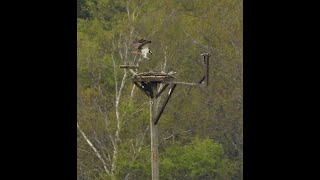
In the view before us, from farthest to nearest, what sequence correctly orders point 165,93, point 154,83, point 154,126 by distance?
point 165,93 → point 154,126 → point 154,83

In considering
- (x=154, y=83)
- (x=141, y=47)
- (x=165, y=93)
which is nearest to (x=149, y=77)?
(x=154, y=83)

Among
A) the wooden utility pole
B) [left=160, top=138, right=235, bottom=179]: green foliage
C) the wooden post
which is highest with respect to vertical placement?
the wooden utility pole

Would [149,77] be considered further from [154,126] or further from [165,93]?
[165,93]

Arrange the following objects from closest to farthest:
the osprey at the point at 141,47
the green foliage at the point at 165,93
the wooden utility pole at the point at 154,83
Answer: the wooden utility pole at the point at 154,83 < the osprey at the point at 141,47 < the green foliage at the point at 165,93

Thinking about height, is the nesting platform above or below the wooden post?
above

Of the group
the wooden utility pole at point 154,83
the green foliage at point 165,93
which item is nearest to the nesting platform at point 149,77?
the wooden utility pole at point 154,83

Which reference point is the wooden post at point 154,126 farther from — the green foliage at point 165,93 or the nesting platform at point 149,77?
the green foliage at point 165,93

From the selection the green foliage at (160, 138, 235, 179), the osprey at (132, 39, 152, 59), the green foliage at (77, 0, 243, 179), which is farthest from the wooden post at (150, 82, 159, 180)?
the green foliage at (160, 138, 235, 179)

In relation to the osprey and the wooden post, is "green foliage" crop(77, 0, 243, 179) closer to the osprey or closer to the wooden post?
the wooden post

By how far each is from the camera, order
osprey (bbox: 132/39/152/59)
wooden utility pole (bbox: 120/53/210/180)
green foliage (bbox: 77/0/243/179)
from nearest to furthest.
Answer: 1. wooden utility pole (bbox: 120/53/210/180)
2. osprey (bbox: 132/39/152/59)
3. green foliage (bbox: 77/0/243/179)

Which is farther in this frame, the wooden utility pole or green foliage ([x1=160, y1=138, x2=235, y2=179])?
green foliage ([x1=160, y1=138, x2=235, y2=179])

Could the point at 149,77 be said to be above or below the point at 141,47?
below

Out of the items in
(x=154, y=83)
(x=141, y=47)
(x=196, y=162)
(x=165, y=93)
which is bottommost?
(x=196, y=162)
